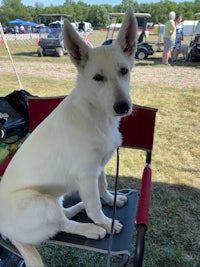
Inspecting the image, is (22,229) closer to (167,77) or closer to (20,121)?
(20,121)

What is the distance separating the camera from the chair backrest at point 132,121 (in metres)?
1.57

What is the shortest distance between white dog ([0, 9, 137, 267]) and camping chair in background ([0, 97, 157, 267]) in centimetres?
5

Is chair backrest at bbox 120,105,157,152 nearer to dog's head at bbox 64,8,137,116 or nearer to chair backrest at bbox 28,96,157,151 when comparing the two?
chair backrest at bbox 28,96,157,151

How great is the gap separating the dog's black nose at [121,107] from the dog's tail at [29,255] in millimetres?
740

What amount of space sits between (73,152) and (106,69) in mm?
402

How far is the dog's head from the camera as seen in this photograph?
3.82 feet

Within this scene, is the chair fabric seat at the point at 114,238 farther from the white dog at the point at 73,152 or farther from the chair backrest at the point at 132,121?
the chair backrest at the point at 132,121

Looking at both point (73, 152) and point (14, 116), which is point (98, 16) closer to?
point (14, 116)

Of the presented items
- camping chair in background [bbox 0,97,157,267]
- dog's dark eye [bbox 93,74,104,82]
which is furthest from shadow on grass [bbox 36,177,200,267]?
dog's dark eye [bbox 93,74,104,82]

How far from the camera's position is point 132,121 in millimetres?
1598

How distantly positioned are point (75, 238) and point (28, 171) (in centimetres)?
39

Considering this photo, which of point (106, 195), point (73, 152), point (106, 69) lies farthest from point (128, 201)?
point (106, 69)

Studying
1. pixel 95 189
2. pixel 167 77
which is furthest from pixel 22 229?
pixel 167 77

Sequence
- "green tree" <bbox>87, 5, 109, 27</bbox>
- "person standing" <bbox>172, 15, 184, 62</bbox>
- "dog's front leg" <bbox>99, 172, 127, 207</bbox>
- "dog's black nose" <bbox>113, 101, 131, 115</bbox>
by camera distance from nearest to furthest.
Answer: "dog's black nose" <bbox>113, 101, 131, 115</bbox>
"dog's front leg" <bbox>99, 172, 127, 207</bbox>
"person standing" <bbox>172, 15, 184, 62</bbox>
"green tree" <bbox>87, 5, 109, 27</bbox>
